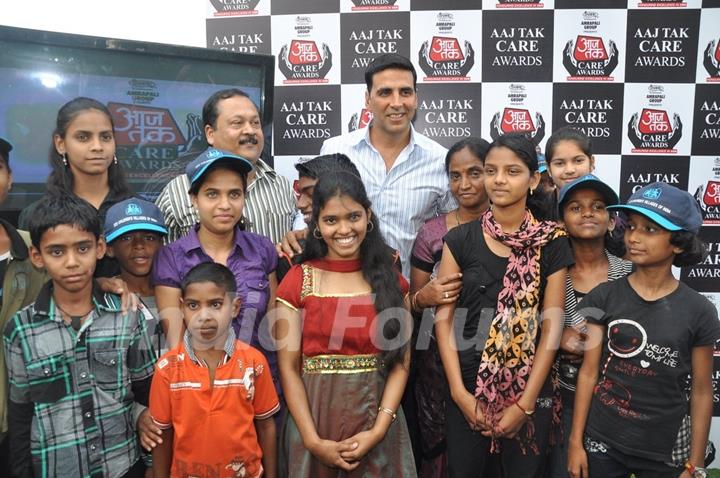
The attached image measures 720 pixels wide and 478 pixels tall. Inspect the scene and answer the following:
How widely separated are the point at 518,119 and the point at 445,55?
1.92ft

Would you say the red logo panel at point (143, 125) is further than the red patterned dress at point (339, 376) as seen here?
Yes

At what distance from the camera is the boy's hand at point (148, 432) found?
69.0 inches

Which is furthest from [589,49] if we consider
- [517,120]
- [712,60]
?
[712,60]


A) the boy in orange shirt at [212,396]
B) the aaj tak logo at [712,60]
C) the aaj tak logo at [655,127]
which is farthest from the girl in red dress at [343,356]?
the aaj tak logo at [712,60]

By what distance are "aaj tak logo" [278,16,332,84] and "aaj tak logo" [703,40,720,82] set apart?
2.22m

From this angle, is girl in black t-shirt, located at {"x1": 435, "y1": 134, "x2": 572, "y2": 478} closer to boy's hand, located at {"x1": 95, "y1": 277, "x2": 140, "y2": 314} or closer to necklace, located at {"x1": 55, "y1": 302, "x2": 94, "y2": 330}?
boy's hand, located at {"x1": 95, "y1": 277, "x2": 140, "y2": 314}

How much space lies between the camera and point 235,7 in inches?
128

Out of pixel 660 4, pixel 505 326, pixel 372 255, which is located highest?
pixel 660 4

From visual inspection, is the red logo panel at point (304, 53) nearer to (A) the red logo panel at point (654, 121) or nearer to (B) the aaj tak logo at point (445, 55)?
(B) the aaj tak logo at point (445, 55)

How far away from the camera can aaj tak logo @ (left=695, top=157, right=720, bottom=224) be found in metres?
3.30

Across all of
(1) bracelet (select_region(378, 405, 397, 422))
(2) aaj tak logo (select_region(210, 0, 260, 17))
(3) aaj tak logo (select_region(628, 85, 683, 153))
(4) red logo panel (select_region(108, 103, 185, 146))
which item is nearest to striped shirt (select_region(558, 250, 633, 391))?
(1) bracelet (select_region(378, 405, 397, 422))

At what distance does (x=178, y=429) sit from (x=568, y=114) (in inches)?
109

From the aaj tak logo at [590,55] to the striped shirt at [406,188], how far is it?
4.10ft

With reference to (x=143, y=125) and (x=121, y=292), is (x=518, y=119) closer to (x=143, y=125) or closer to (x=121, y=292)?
(x=143, y=125)
